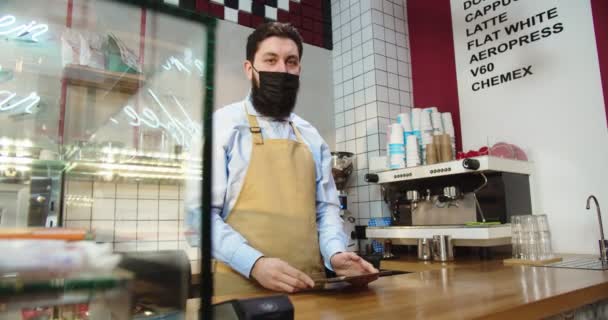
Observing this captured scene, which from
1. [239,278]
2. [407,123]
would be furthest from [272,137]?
[407,123]

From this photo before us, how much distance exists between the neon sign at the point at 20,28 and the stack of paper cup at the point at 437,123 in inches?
104

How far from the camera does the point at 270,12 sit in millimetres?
3301

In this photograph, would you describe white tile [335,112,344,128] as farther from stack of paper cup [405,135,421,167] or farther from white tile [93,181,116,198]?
white tile [93,181,116,198]

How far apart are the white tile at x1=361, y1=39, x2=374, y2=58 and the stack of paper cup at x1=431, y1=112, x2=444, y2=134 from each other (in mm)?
793

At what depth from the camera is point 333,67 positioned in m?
3.70

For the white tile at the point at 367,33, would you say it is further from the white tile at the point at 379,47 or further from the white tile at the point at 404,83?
the white tile at the point at 404,83

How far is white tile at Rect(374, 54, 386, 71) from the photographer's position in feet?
10.9

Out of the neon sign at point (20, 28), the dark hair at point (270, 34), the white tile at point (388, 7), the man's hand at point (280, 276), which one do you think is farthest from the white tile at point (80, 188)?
the white tile at point (388, 7)

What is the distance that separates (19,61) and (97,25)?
11cm

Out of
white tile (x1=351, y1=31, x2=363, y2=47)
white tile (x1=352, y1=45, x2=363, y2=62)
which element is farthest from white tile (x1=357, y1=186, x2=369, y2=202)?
white tile (x1=351, y1=31, x2=363, y2=47)

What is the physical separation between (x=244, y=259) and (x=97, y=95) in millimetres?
901

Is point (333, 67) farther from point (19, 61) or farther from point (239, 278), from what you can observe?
point (19, 61)

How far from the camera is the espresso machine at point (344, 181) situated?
3.16 m

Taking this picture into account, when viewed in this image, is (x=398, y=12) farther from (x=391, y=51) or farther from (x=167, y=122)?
(x=167, y=122)
